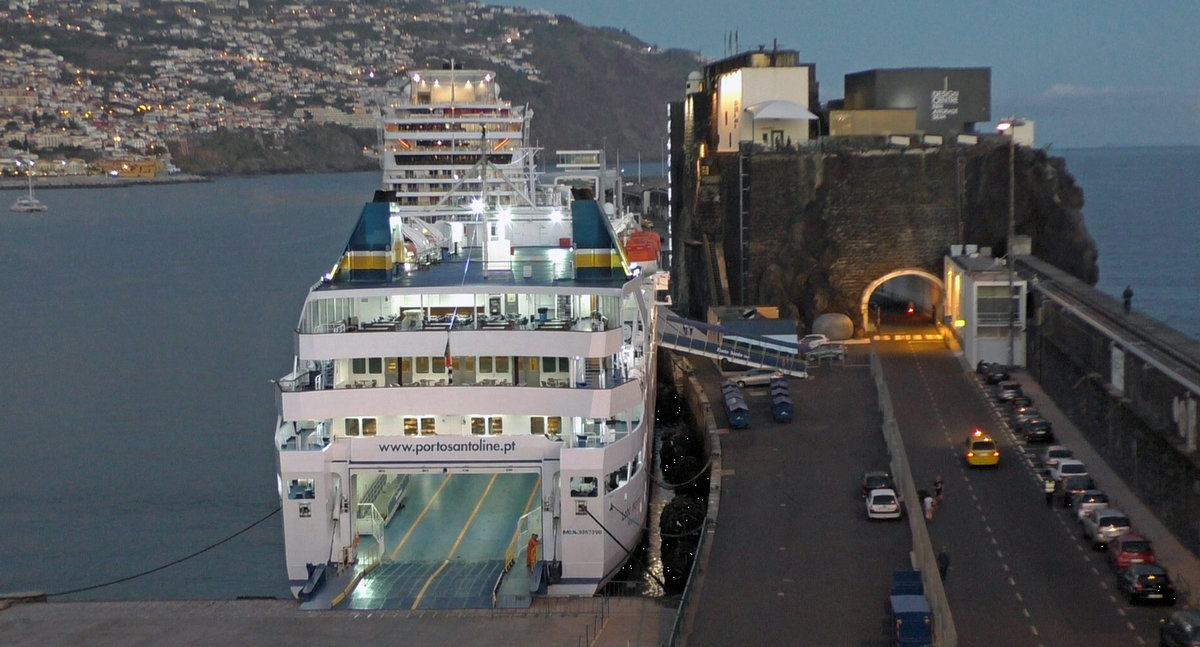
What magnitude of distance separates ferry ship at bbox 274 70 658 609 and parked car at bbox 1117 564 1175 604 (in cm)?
638

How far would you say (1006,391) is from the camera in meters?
28.6

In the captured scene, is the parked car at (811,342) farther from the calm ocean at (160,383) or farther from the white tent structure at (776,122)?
the calm ocean at (160,383)

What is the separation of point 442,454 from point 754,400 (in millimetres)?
11362

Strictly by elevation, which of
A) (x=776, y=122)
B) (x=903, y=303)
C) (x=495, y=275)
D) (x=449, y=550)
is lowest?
(x=449, y=550)

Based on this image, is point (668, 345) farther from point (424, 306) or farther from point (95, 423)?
point (95, 423)

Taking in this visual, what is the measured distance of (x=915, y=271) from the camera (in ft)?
125

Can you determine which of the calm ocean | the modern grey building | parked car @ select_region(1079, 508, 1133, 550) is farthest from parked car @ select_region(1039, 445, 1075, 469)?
the modern grey building

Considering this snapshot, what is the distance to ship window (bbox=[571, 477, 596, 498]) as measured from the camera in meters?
18.7

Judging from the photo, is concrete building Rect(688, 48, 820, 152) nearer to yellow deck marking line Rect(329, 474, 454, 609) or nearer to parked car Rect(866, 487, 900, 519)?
yellow deck marking line Rect(329, 474, 454, 609)

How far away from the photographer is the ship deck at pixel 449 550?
18.0 metres

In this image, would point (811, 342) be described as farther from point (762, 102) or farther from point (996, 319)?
point (762, 102)

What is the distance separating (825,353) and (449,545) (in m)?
14.7

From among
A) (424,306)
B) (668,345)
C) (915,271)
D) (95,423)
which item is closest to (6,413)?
(95,423)

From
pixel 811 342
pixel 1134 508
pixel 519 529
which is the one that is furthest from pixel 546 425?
pixel 811 342
